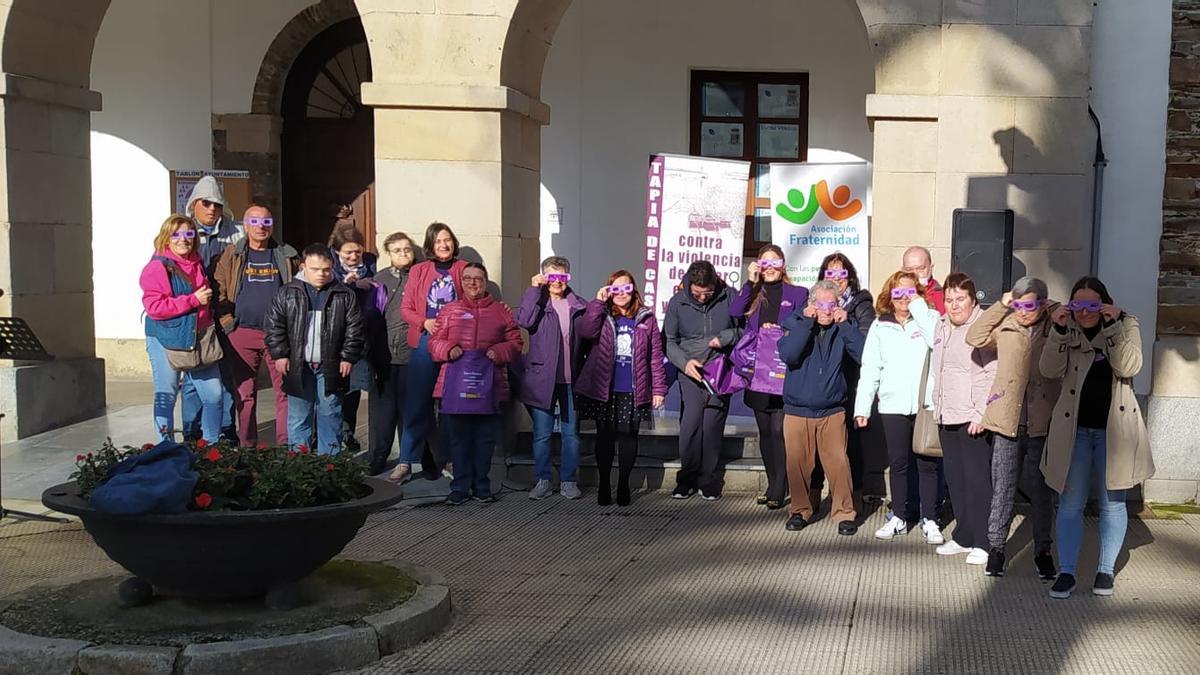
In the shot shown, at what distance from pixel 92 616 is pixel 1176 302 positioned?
710 cm

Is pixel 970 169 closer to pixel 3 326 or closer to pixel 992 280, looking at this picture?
pixel 992 280

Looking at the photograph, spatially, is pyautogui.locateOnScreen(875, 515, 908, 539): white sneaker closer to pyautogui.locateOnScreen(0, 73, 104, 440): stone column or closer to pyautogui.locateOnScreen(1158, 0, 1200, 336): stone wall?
pyautogui.locateOnScreen(1158, 0, 1200, 336): stone wall

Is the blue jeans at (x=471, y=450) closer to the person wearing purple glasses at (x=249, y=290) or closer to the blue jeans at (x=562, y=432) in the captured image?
the blue jeans at (x=562, y=432)

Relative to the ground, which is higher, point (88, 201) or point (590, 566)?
point (88, 201)

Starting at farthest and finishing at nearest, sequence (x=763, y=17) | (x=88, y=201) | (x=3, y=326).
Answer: (x=763, y=17), (x=88, y=201), (x=3, y=326)

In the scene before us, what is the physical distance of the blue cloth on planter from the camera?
5.08 meters

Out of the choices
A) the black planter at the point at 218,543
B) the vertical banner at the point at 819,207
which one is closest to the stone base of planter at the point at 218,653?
the black planter at the point at 218,543

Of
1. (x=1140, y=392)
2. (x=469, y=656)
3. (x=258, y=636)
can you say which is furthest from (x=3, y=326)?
(x=1140, y=392)

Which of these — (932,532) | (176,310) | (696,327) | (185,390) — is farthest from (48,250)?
(932,532)

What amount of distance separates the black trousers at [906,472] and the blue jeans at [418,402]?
9.96ft

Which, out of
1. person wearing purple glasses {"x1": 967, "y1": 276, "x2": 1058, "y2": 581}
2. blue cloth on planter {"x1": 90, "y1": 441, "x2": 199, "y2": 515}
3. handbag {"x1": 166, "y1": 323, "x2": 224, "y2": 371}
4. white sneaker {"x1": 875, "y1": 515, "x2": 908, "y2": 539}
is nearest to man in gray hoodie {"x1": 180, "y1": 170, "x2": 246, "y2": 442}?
handbag {"x1": 166, "y1": 323, "x2": 224, "y2": 371}

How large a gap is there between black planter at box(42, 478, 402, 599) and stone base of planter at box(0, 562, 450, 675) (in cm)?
30

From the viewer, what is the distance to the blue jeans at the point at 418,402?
343 inches

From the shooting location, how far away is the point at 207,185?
8969 millimetres
